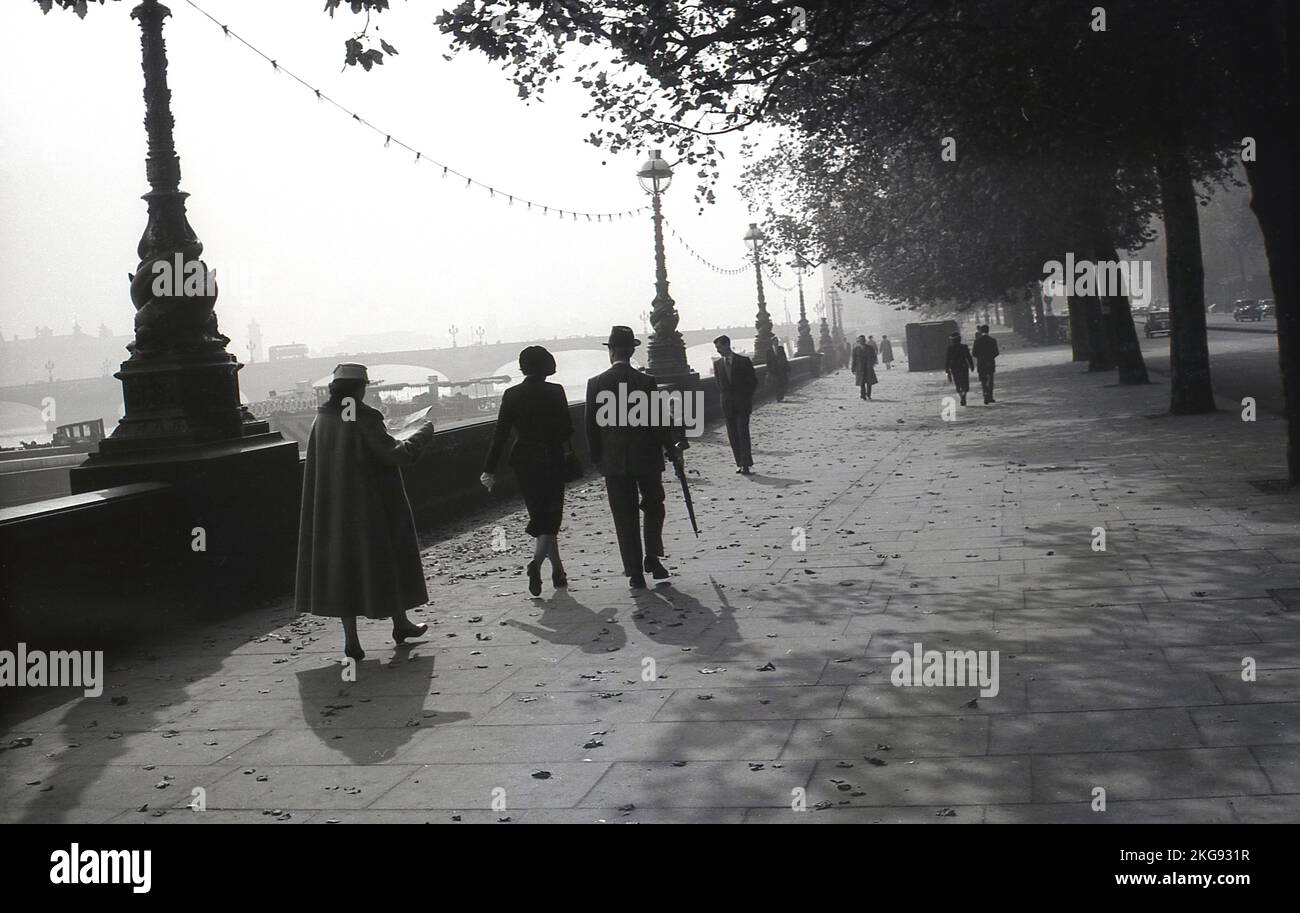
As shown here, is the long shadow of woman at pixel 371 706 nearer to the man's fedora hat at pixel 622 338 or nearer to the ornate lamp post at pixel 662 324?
the man's fedora hat at pixel 622 338

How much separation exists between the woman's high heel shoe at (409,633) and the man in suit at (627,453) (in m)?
1.72

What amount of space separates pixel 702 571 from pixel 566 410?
1.53 m

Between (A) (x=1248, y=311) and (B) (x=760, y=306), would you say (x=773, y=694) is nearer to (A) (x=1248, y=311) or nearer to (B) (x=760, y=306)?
(B) (x=760, y=306)

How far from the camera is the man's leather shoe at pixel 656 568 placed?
926 cm

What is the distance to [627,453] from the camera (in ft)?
30.4

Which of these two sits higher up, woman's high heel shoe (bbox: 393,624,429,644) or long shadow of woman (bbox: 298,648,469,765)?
woman's high heel shoe (bbox: 393,624,429,644)

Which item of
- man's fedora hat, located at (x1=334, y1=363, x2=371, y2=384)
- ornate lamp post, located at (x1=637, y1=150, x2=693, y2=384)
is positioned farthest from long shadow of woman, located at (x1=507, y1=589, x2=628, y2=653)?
ornate lamp post, located at (x1=637, y1=150, x2=693, y2=384)

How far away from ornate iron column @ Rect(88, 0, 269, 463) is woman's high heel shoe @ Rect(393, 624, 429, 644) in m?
2.29

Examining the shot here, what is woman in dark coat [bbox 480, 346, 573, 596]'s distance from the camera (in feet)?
30.3

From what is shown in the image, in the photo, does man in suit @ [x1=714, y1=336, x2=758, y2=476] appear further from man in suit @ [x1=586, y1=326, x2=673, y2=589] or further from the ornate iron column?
the ornate iron column

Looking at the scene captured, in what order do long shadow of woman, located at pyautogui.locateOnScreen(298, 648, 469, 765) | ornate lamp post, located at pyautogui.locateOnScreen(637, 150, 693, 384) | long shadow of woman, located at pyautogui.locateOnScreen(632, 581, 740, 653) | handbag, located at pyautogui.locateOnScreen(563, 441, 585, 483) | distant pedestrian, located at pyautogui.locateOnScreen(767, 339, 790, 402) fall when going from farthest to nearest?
distant pedestrian, located at pyautogui.locateOnScreen(767, 339, 790, 402) → ornate lamp post, located at pyautogui.locateOnScreen(637, 150, 693, 384) → handbag, located at pyautogui.locateOnScreen(563, 441, 585, 483) → long shadow of woman, located at pyautogui.locateOnScreen(632, 581, 740, 653) → long shadow of woman, located at pyautogui.locateOnScreen(298, 648, 469, 765)

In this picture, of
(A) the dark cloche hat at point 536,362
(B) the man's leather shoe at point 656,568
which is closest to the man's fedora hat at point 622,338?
(A) the dark cloche hat at point 536,362

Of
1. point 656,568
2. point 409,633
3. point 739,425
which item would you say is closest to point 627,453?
point 656,568
